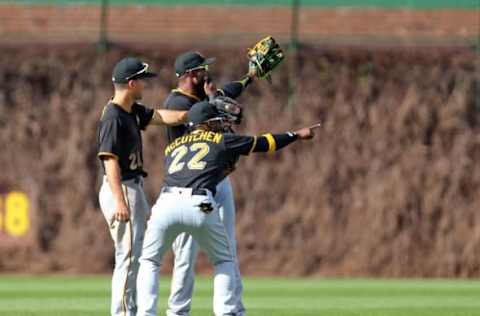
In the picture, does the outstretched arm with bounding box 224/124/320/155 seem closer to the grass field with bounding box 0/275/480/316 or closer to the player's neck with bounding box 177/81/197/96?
the player's neck with bounding box 177/81/197/96

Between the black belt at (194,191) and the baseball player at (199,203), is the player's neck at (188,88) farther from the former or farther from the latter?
the black belt at (194,191)

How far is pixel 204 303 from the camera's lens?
14.4 metres

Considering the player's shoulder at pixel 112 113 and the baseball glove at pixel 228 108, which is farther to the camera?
the baseball glove at pixel 228 108

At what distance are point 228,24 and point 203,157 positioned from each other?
1195 centimetres

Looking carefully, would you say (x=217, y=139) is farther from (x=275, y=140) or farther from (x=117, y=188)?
(x=117, y=188)

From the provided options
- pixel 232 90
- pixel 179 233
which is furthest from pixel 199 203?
pixel 232 90

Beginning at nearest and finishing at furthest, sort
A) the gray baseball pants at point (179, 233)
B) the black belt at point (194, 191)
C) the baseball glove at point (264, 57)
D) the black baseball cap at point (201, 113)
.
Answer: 1. the gray baseball pants at point (179, 233)
2. the black belt at point (194, 191)
3. the black baseball cap at point (201, 113)
4. the baseball glove at point (264, 57)

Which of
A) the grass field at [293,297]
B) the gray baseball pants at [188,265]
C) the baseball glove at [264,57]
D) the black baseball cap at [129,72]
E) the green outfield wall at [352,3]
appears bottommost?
the grass field at [293,297]

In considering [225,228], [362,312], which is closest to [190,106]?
[225,228]

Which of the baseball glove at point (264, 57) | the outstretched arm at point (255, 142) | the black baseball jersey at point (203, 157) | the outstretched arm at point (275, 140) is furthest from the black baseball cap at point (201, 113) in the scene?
the baseball glove at point (264, 57)

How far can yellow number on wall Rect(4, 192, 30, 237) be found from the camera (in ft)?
67.4

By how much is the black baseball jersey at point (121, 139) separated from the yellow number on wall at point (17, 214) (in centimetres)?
968

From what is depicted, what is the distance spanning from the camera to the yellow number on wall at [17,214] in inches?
809

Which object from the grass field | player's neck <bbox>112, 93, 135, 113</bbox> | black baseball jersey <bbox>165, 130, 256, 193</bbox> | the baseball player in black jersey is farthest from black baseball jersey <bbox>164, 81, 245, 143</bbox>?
the grass field
